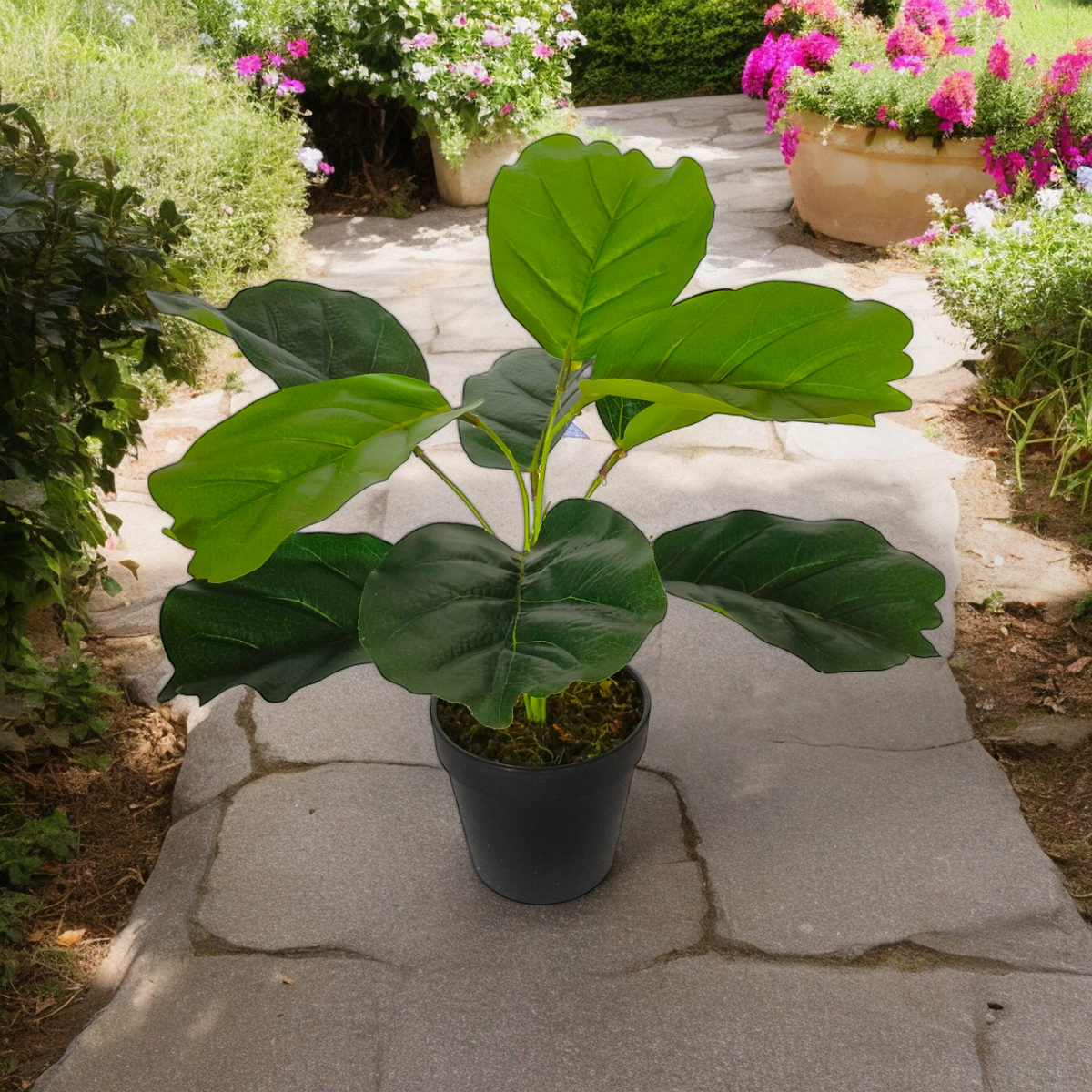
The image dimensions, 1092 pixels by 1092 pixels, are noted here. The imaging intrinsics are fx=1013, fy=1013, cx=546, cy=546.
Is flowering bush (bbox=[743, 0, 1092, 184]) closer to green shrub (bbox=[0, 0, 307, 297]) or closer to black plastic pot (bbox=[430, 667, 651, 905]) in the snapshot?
green shrub (bbox=[0, 0, 307, 297])

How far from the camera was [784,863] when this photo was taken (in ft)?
5.57

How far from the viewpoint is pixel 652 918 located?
161cm

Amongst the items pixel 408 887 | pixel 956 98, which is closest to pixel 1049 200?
pixel 956 98

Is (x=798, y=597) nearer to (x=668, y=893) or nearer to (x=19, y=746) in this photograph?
(x=668, y=893)

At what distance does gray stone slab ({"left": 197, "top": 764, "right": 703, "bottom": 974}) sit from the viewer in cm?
157

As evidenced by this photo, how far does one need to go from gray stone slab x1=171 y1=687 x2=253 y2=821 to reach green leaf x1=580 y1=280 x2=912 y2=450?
1223mm

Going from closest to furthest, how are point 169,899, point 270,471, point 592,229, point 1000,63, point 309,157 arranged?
point 270,471 → point 592,229 → point 169,899 → point 1000,63 → point 309,157

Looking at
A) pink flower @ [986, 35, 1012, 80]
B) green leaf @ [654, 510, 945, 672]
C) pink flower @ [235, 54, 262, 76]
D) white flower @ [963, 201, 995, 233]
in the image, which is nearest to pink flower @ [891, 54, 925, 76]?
pink flower @ [986, 35, 1012, 80]

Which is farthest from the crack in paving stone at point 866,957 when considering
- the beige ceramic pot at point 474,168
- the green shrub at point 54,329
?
the beige ceramic pot at point 474,168

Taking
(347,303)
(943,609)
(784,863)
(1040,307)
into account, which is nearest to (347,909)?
(784,863)

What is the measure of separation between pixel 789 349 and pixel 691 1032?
3.19 ft

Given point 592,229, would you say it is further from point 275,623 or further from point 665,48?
point 665,48

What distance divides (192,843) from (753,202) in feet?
Result: 13.9

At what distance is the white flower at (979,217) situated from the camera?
3.37m
